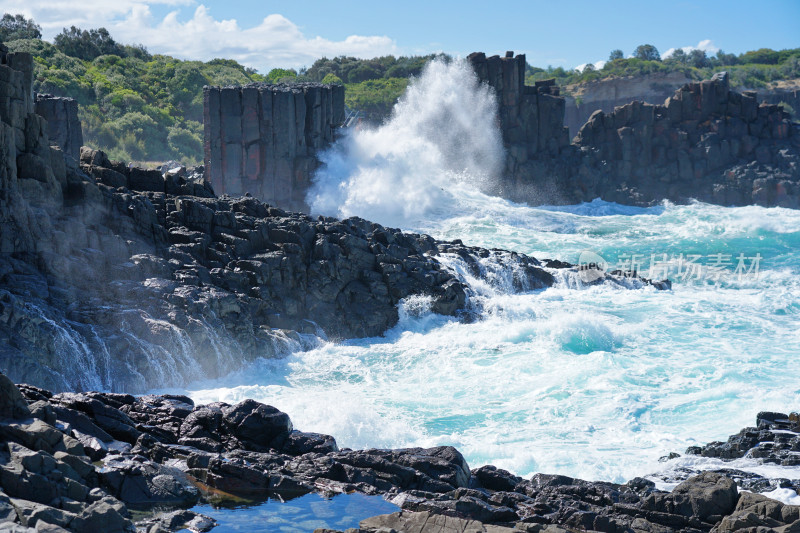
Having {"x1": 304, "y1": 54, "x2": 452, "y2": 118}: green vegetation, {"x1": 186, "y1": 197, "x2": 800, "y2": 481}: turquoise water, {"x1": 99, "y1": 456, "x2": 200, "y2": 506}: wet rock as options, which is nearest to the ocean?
{"x1": 186, "y1": 197, "x2": 800, "y2": 481}: turquoise water

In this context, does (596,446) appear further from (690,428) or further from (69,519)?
(69,519)

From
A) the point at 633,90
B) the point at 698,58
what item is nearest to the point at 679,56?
the point at 698,58

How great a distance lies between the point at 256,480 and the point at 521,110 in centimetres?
3999

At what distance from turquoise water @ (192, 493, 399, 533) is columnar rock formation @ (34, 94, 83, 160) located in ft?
83.8

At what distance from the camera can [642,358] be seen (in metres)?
23.2

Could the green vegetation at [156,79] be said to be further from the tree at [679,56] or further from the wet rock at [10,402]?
the wet rock at [10,402]

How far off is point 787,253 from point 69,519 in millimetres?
35738

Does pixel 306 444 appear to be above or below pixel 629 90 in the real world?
below

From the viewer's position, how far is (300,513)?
12.1m

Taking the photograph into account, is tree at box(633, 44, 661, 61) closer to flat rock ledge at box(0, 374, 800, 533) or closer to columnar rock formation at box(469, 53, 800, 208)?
columnar rock formation at box(469, 53, 800, 208)

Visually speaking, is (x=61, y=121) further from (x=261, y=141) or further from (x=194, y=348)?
(x=194, y=348)

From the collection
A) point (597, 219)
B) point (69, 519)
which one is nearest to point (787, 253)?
point (597, 219)

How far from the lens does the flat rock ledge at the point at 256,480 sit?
10.4 metres

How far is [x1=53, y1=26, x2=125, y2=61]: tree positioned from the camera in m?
71.6
